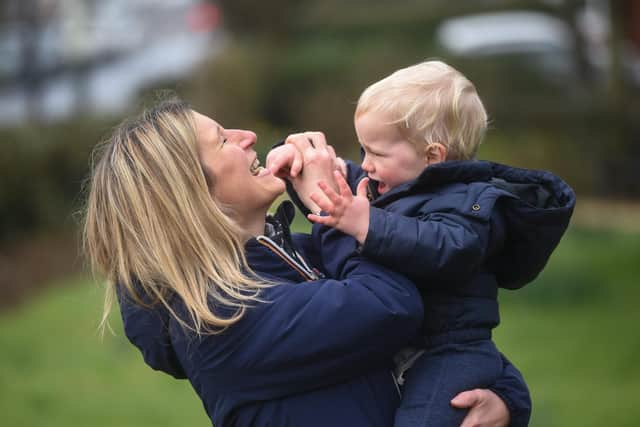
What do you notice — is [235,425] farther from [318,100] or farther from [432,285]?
[318,100]

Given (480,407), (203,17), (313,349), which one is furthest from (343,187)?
(203,17)

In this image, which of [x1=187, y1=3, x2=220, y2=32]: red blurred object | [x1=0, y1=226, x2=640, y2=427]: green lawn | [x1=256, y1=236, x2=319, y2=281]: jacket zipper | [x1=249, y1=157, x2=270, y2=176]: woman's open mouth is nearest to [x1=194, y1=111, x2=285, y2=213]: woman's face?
[x1=249, y1=157, x2=270, y2=176]: woman's open mouth

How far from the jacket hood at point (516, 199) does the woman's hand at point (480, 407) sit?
0.36 m

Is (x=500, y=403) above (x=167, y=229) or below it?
below

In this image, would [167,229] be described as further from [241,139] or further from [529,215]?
[529,215]

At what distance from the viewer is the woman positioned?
2.17 metres

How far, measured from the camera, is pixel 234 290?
2.22 metres

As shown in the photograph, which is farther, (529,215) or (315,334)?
(529,215)

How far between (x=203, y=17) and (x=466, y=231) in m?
19.6

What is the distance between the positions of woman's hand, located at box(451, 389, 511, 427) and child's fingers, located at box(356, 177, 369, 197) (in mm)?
571

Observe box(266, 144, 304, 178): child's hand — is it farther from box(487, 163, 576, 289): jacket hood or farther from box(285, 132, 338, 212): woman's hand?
box(487, 163, 576, 289): jacket hood

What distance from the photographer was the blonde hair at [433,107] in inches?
93.1

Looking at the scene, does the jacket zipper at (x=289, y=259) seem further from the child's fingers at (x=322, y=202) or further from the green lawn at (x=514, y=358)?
the green lawn at (x=514, y=358)

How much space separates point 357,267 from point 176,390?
4631 mm
